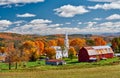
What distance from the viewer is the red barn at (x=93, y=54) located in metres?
108

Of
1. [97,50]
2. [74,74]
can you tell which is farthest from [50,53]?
[74,74]

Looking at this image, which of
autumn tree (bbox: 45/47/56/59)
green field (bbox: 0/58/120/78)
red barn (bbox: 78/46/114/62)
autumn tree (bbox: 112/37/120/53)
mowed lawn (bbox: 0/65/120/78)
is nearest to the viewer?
mowed lawn (bbox: 0/65/120/78)

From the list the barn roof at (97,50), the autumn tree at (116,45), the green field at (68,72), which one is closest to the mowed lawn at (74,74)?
the green field at (68,72)

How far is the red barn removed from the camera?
10850 cm

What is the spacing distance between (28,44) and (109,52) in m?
54.6

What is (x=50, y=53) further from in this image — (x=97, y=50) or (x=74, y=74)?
(x=74, y=74)

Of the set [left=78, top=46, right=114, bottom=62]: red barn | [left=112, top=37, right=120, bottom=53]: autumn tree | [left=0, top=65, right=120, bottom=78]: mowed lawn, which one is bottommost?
[left=0, top=65, right=120, bottom=78]: mowed lawn

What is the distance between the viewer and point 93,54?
11106 cm

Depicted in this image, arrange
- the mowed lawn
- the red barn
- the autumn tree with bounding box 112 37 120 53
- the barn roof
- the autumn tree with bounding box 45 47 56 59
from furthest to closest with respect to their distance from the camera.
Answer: the autumn tree with bounding box 112 37 120 53 → the autumn tree with bounding box 45 47 56 59 → the barn roof → the red barn → the mowed lawn

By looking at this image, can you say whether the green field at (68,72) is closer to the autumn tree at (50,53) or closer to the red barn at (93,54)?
the red barn at (93,54)

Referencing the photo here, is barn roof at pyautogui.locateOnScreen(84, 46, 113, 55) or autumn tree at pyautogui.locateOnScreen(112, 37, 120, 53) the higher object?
autumn tree at pyautogui.locateOnScreen(112, 37, 120, 53)

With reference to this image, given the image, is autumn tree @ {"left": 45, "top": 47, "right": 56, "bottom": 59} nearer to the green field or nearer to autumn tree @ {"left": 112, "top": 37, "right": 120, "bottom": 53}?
autumn tree @ {"left": 112, "top": 37, "right": 120, "bottom": 53}

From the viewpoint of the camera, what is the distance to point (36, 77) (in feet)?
147

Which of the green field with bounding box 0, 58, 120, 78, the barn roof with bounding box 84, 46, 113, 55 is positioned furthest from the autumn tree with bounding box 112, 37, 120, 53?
the green field with bounding box 0, 58, 120, 78
